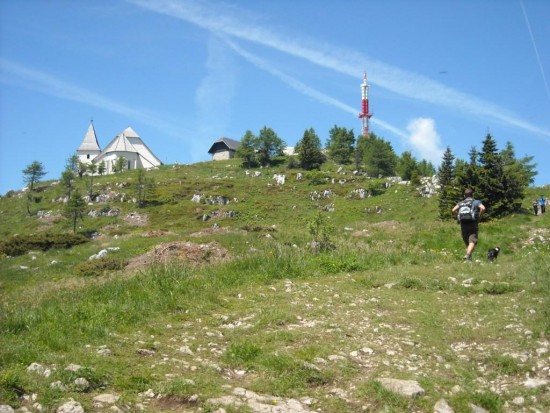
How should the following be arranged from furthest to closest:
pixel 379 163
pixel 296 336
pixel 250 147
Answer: pixel 250 147 → pixel 379 163 → pixel 296 336

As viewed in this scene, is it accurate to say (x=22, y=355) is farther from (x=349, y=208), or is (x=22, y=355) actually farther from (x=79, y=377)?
(x=349, y=208)

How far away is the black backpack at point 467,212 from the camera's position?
44.5 ft

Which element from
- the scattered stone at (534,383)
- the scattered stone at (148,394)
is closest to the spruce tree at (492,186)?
the scattered stone at (534,383)

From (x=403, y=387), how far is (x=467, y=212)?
9388 mm

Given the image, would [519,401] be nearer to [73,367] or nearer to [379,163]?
[73,367]

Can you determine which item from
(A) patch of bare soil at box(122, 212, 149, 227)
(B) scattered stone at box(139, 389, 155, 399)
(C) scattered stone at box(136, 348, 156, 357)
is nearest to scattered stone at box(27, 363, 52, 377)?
(B) scattered stone at box(139, 389, 155, 399)

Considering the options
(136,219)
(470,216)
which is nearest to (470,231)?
(470,216)

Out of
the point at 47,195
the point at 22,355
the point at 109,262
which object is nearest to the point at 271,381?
the point at 22,355

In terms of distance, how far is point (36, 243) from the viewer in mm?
36125

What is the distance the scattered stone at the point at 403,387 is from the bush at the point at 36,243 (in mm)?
34592

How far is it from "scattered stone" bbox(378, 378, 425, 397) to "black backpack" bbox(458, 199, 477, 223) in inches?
361

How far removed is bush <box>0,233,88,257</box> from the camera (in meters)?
35.0

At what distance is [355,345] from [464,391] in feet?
5.44

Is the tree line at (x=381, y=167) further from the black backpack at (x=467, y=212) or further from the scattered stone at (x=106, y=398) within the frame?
the scattered stone at (x=106, y=398)
